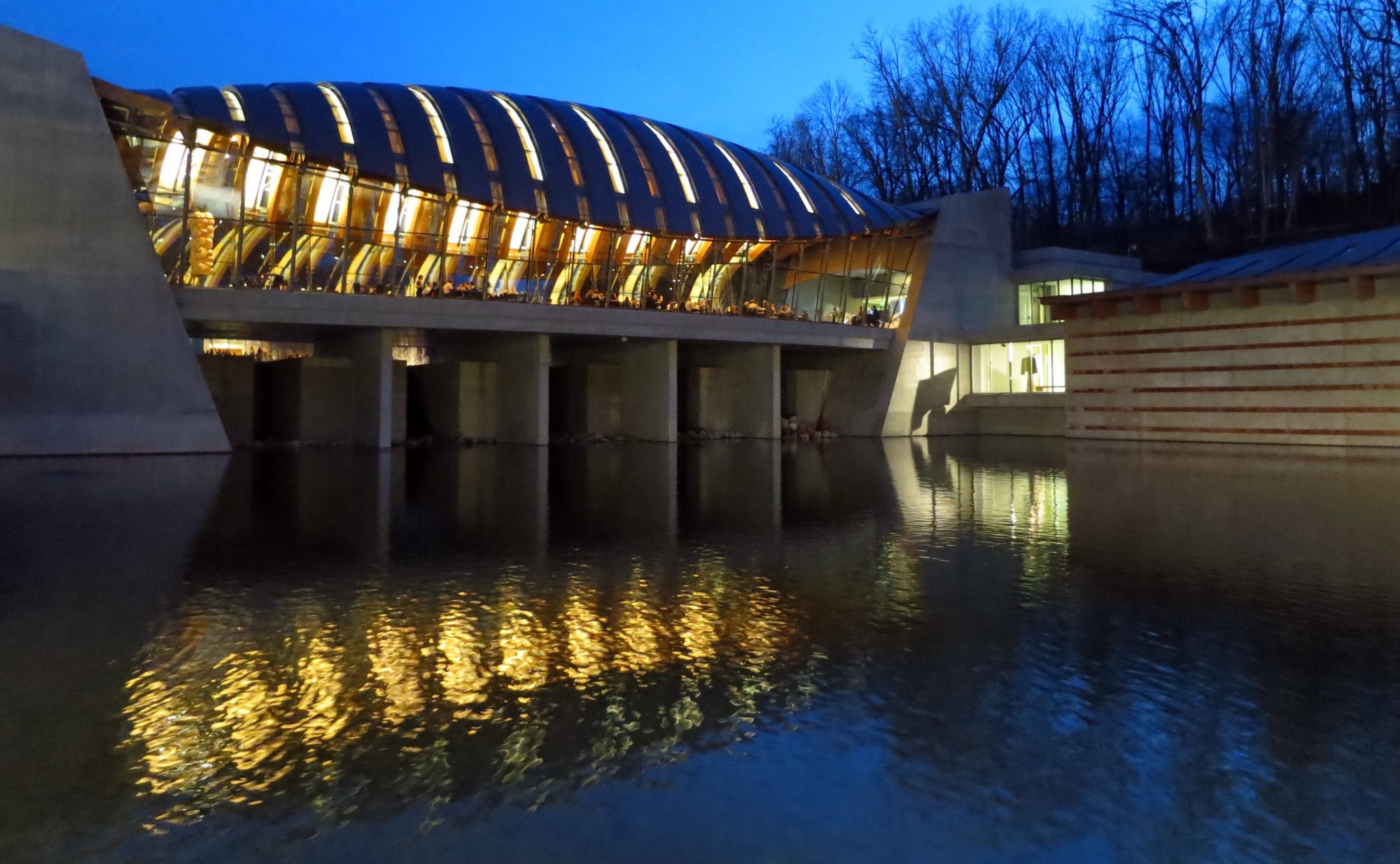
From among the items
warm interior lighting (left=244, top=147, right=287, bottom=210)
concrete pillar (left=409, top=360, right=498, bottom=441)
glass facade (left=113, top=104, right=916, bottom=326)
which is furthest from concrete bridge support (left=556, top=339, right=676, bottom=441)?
warm interior lighting (left=244, top=147, right=287, bottom=210)

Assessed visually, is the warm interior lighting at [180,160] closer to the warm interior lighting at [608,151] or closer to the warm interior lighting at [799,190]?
the warm interior lighting at [608,151]

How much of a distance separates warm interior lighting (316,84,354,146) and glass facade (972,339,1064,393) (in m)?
26.0

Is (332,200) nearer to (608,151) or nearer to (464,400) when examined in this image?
(464,400)

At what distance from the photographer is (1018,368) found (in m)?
42.6

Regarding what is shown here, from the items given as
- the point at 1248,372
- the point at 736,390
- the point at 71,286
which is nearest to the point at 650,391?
the point at 736,390

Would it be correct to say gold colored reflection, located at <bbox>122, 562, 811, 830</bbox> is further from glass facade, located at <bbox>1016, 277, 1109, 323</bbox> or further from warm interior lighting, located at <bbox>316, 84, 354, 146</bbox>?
glass facade, located at <bbox>1016, 277, 1109, 323</bbox>

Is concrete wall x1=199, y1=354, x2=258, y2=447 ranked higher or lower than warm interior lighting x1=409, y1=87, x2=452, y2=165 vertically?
lower

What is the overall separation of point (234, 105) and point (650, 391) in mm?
15462

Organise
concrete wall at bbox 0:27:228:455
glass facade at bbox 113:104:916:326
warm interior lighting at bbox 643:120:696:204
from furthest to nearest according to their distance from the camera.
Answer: warm interior lighting at bbox 643:120:696:204, glass facade at bbox 113:104:916:326, concrete wall at bbox 0:27:228:455

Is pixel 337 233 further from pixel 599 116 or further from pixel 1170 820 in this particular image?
pixel 1170 820

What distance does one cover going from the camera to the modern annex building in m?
23.2

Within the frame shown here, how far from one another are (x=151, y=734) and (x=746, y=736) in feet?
8.83

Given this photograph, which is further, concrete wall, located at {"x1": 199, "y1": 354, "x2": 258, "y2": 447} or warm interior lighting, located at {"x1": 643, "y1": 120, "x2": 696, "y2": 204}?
warm interior lighting, located at {"x1": 643, "y1": 120, "x2": 696, "y2": 204}

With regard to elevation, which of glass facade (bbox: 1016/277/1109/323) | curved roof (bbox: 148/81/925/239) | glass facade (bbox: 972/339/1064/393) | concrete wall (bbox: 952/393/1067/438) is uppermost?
curved roof (bbox: 148/81/925/239)
